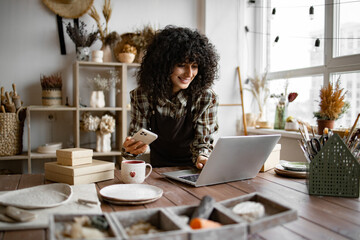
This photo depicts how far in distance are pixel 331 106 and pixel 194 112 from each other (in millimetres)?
1228

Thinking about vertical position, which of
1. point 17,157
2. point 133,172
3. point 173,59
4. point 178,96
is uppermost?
point 173,59

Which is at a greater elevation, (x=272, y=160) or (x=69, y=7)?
(x=69, y=7)

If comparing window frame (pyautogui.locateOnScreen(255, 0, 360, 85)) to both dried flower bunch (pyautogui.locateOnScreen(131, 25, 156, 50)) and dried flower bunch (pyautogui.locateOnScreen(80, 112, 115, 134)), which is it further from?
dried flower bunch (pyautogui.locateOnScreen(80, 112, 115, 134))

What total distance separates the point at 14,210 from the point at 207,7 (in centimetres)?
333

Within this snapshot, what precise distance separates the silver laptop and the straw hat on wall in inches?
96.9

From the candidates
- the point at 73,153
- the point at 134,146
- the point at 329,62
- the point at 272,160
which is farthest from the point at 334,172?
the point at 329,62

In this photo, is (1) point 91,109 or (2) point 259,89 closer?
(1) point 91,109

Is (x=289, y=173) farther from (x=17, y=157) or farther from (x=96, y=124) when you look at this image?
(x=17, y=157)

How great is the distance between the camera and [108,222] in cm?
67

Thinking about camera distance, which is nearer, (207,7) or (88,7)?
(88,7)

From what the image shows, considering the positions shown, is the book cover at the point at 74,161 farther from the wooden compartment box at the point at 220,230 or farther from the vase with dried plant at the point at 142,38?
the vase with dried plant at the point at 142,38

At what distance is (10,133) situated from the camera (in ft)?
9.57

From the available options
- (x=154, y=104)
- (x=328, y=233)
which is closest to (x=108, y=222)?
(x=328, y=233)

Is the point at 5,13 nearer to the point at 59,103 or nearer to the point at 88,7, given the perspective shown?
the point at 88,7
